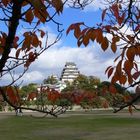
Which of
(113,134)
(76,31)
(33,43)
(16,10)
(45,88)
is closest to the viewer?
(16,10)

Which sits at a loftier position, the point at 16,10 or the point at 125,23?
the point at 125,23

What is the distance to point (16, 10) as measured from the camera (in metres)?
2.08

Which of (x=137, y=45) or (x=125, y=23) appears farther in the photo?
(x=125, y=23)

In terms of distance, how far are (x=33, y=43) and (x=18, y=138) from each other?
16545 millimetres

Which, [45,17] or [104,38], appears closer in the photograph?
[45,17]

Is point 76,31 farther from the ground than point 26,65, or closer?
farther from the ground

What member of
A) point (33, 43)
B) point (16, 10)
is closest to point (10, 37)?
point (16, 10)

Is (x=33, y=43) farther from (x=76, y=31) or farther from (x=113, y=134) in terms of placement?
(x=113, y=134)

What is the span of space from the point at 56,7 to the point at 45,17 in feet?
0.26

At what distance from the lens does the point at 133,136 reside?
19125 mm

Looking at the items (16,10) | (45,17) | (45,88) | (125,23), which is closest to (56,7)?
(45,17)

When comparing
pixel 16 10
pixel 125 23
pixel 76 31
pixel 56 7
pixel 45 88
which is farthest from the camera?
pixel 45 88

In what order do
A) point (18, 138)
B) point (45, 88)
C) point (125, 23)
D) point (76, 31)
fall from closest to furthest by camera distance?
Answer: point (76, 31), point (125, 23), point (45, 88), point (18, 138)

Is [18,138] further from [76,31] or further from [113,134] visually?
[76,31]
